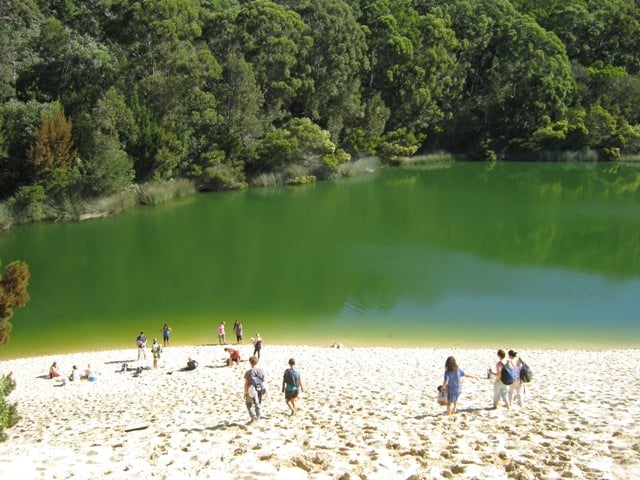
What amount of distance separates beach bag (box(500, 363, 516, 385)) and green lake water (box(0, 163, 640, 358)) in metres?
9.22

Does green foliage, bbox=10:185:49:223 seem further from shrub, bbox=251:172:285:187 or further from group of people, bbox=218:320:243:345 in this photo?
group of people, bbox=218:320:243:345

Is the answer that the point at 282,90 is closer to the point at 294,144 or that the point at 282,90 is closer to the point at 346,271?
the point at 294,144

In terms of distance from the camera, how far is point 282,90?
5162cm

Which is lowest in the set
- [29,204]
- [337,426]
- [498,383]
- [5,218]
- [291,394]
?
[337,426]

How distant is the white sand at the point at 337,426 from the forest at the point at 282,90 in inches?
1039

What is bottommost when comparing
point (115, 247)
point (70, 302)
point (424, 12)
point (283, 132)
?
point (70, 302)

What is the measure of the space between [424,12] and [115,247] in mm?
51909

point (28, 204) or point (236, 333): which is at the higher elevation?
point (28, 204)

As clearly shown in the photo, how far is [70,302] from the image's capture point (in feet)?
81.4

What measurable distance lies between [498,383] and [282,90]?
144ft

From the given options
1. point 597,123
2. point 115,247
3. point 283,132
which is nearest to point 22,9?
point 283,132

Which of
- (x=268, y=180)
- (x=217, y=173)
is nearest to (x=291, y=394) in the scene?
(x=217, y=173)

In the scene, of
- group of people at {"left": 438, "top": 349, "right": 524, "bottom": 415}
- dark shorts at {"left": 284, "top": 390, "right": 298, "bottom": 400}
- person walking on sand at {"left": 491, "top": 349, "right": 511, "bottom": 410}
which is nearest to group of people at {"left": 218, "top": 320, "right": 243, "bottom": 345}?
dark shorts at {"left": 284, "top": 390, "right": 298, "bottom": 400}

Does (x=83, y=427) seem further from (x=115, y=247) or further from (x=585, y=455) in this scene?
(x=115, y=247)
